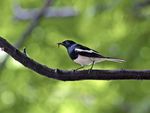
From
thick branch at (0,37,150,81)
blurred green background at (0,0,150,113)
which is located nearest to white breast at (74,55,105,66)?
thick branch at (0,37,150,81)

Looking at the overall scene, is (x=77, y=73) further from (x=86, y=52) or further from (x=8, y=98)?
(x=8, y=98)

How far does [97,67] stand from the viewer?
598 cm

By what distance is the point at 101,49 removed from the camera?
6.10 meters

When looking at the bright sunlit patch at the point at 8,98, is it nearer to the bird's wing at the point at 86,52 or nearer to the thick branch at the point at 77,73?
the bird's wing at the point at 86,52

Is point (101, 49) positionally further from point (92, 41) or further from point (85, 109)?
point (85, 109)

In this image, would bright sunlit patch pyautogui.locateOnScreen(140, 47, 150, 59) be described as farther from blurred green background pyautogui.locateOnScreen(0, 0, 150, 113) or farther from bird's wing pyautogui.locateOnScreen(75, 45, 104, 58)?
bird's wing pyautogui.locateOnScreen(75, 45, 104, 58)

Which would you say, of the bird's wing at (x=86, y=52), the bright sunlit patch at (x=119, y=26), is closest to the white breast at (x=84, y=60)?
the bird's wing at (x=86, y=52)

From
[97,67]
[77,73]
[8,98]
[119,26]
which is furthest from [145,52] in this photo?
[77,73]

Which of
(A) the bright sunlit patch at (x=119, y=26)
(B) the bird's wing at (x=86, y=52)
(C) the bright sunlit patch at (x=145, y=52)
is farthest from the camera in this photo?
(A) the bright sunlit patch at (x=119, y=26)

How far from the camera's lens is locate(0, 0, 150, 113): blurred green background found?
571cm

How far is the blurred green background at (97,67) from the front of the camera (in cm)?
571

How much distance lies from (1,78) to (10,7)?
1671mm

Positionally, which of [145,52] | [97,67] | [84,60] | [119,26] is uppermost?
[84,60]

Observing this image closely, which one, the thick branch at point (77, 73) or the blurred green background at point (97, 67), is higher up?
the thick branch at point (77, 73)
